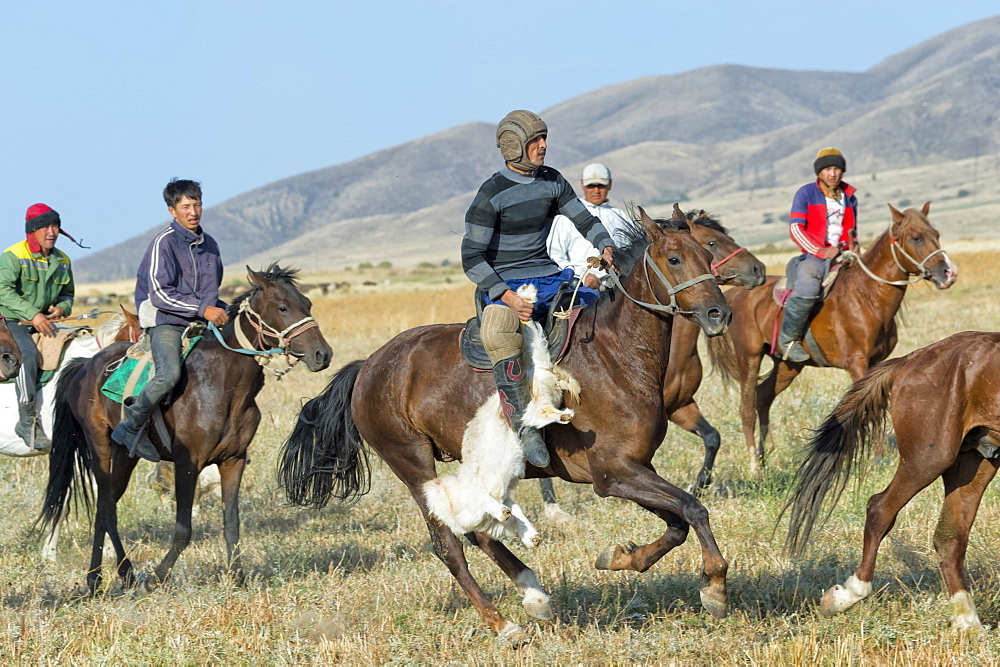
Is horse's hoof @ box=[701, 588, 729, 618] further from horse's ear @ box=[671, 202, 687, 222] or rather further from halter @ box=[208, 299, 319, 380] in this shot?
halter @ box=[208, 299, 319, 380]

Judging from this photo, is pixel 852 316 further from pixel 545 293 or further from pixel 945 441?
pixel 545 293

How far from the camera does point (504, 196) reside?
19.0ft

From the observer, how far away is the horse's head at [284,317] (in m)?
7.47

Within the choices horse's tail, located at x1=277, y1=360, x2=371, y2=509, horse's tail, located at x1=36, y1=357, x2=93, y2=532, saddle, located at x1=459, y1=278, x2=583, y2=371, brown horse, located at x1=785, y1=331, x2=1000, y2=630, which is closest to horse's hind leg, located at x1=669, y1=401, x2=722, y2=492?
horse's tail, located at x1=277, y1=360, x2=371, y2=509

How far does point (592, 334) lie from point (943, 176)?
21097cm

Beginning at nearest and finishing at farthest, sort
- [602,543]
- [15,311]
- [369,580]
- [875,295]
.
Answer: [369,580] < [602,543] < [15,311] < [875,295]

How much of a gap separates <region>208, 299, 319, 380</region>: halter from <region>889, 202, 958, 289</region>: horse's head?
549 cm

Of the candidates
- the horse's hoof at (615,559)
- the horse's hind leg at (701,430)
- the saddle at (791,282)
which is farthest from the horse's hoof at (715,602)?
the saddle at (791,282)

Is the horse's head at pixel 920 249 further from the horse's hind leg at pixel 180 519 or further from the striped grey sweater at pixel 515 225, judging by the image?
the horse's hind leg at pixel 180 519

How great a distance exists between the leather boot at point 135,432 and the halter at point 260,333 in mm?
737

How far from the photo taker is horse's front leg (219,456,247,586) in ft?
24.1

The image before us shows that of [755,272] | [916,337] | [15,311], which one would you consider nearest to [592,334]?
[755,272]

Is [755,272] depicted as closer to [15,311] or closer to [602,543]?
[602,543]

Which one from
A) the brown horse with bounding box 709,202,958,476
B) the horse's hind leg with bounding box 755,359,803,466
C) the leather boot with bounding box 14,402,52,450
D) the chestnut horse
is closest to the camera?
the chestnut horse
